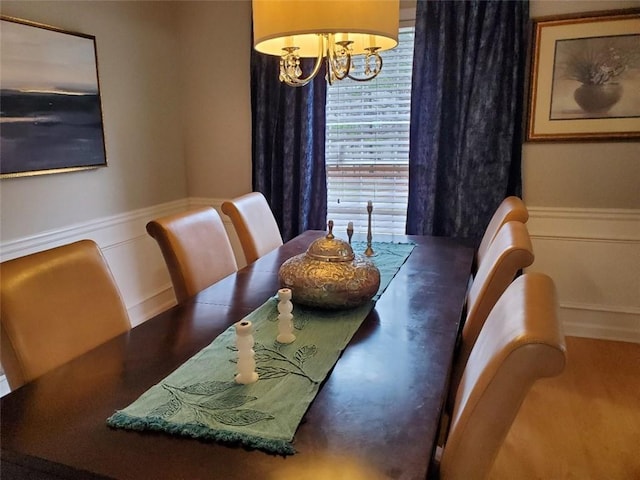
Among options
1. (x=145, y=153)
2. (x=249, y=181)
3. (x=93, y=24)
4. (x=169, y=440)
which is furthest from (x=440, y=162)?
(x=169, y=440)

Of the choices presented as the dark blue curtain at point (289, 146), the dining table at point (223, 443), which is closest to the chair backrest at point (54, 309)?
the dining table at point (223, 443)

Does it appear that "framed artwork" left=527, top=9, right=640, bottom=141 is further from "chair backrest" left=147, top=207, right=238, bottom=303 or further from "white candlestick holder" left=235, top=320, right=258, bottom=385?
"white candlestick holder" left=235, top=320, right=258, bottom=385

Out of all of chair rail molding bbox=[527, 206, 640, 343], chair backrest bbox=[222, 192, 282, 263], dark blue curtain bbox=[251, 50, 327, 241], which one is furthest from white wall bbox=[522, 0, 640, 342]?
chair backrest bbox=[222, 192, 282, 263]

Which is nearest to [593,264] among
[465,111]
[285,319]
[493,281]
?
[465,111]

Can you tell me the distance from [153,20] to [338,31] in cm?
243

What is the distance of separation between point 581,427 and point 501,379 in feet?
5.53

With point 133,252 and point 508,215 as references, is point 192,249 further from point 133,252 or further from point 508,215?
point 133,252

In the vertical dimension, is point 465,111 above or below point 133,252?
above

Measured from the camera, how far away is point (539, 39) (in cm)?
287

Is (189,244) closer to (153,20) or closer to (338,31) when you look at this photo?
(338,31)

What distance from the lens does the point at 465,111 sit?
9.87ft

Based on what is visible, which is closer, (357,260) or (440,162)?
(357,260)

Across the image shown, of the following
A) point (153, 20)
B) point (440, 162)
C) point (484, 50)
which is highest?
point (153, 20)

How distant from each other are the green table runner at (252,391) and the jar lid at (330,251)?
20cm
